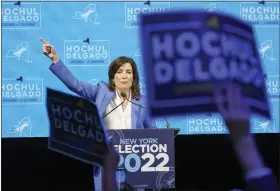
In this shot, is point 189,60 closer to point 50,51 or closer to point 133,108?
point 133,108

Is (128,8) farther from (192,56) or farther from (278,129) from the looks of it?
(278,129)

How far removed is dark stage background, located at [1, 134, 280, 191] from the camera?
13.9 feet

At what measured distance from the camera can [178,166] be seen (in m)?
4.30

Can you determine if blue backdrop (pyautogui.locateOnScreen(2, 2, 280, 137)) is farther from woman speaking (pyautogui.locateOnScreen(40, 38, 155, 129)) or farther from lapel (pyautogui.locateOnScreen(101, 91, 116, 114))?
lapel (pyautogui.locateOnScreen(101, 91, 116, 114))

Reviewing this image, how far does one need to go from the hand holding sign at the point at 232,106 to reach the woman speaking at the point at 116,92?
25.1 inches

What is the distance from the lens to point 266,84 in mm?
4273

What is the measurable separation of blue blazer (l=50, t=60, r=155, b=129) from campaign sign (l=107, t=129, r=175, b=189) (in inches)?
37.5

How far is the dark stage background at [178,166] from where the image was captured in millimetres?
4250

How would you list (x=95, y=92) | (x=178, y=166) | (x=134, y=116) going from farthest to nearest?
1. (x=178, y=166)
2. (x=95, y=92)
3. (x=134, y=116)

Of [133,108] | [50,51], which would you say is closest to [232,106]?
[133,108]

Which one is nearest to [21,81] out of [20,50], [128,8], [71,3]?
[20,50]

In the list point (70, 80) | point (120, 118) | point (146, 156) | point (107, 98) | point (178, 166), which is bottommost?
point (178, 166)

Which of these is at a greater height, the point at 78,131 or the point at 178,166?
the point at 78,131

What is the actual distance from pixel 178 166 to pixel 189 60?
0.95 metres
